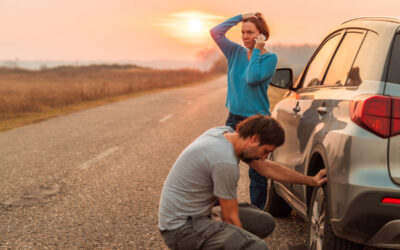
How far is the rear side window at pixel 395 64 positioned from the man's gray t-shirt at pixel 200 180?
3.32 ft

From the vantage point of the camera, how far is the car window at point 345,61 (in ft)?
11.5

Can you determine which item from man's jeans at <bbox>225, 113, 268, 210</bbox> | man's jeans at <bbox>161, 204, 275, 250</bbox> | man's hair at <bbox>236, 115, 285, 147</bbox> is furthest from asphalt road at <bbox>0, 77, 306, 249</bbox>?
man's hair at <bbox>236, 115, 285, 147</bbox>

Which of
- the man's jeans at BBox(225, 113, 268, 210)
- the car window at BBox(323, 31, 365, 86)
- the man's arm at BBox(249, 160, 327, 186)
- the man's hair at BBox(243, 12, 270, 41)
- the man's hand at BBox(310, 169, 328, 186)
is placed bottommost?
the man's jeans at BBox(225, 113, 268, 210)

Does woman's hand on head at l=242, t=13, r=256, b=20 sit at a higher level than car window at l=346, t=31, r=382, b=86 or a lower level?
higher

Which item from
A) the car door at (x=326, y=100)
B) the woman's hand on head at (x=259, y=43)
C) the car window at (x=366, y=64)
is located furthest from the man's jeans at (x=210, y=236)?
the woman's hand on head at (x=259, y=43)

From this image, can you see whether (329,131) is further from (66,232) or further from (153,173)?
(153,173)

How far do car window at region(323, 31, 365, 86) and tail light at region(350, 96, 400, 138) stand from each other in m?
0.39

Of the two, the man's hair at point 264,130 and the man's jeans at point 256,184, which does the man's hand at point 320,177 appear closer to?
the man's hair at point 264,130

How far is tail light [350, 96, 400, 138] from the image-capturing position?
9.26 feet

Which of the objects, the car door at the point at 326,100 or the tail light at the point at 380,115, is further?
the car door at the point at 326,100

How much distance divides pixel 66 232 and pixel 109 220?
496mm

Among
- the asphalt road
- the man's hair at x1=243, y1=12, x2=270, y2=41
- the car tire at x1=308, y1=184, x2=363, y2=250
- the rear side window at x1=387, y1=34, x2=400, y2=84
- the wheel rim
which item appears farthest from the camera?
the asphalt road

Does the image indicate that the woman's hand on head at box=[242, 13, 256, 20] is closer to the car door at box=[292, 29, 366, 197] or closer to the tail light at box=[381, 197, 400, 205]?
the car door at box=[292, 29, 366, 197]

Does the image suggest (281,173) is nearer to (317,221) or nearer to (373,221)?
(317,221)
